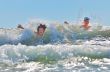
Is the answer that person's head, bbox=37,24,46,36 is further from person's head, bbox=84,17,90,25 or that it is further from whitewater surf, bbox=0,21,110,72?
whitewater surf, bbox=0,21,110,72

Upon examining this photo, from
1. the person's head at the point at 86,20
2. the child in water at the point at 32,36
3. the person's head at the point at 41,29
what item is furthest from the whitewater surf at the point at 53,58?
the person's head at the point at 86,20

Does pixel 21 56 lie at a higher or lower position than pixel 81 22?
lower

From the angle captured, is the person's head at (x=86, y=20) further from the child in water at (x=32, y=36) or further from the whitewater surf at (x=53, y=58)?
the whitewater surf at (x=53, y=58)

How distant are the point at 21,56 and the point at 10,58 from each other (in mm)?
647

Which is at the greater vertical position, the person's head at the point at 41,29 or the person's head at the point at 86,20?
the person's head at the point at 86,20

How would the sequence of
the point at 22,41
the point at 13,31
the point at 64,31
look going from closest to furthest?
the point at 22,41, the point at 13,31, the point at 64,31

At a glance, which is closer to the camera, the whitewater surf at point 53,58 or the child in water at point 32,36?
the whitewater surf at point 53,58

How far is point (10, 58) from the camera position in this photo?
13.7m

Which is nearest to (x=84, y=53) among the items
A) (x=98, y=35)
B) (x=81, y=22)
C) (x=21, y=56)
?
(x=21, y=56)

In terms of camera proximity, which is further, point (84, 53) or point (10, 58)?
point (84, 53)

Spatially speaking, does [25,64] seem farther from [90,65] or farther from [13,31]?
[13,31]

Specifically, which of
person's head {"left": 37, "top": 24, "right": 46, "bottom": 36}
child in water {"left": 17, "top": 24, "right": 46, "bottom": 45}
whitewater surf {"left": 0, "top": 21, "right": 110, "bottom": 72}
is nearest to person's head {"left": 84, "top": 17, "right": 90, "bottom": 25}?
child in water {"left": 17, "top": 24, "right": 46, "bottom": 45}

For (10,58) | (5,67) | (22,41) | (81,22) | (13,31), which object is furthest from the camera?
(81,22)

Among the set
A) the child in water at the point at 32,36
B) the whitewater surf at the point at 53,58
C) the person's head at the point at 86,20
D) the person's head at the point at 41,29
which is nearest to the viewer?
the whitewater surf at the point at 53,58
